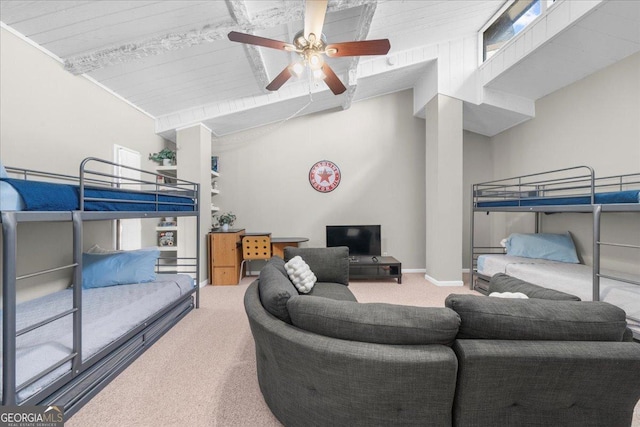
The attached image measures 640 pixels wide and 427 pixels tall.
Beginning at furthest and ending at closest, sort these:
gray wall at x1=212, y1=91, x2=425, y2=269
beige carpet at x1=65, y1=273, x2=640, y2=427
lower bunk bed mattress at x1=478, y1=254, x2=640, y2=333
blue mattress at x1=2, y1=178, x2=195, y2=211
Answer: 1. gray wall at x1=212, y1=91, x2=425, y2=269
2. lower bunk bed mattress at x1=478, y1=254, x2=640, y2=333
3. beige carpet at x1=65, y1=273, x2=640, y2=427
4. blue mattress at x1=2, y1=178, x2=195, y2=211

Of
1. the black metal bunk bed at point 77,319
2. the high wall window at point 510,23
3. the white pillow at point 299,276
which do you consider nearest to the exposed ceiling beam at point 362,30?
the high wall window at point 510,23

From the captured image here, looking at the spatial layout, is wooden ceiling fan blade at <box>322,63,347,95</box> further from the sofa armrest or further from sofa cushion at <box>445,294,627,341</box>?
the sofa armrest

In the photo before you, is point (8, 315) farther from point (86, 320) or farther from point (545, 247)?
point (545, 247)

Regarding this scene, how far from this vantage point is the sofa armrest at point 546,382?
118cm

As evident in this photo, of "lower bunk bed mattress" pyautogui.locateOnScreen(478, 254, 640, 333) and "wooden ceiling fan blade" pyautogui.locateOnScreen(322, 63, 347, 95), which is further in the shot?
"wooden ceiling fan blade" pyautogui.locateOnScreen(322, 63, 347, 95)

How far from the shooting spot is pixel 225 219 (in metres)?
4.88

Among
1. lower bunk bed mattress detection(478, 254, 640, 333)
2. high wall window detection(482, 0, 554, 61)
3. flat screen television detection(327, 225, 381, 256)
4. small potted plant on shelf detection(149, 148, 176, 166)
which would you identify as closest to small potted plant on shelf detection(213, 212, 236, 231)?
small potted plant on shelf detection(149, 148, 176, 166)

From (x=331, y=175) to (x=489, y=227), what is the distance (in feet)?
10.9

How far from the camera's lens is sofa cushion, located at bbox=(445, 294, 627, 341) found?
125cm

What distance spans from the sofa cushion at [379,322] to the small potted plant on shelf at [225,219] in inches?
142

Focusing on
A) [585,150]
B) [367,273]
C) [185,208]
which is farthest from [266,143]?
[585,150]

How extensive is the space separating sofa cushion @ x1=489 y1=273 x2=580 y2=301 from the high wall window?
3.33 metres

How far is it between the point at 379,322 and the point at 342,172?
4224 millimetres

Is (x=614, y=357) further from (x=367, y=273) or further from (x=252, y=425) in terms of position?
(x=367, y=273)
